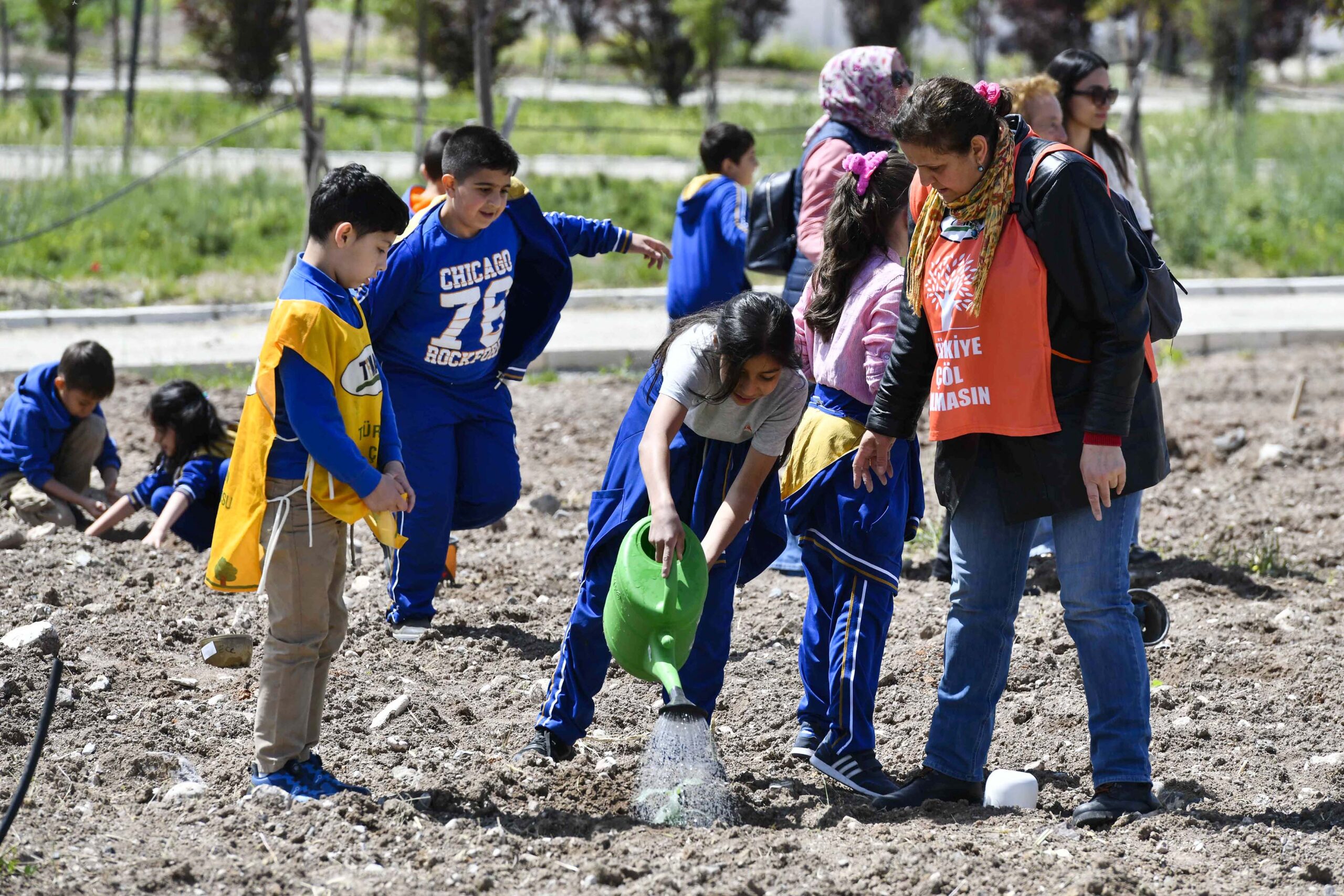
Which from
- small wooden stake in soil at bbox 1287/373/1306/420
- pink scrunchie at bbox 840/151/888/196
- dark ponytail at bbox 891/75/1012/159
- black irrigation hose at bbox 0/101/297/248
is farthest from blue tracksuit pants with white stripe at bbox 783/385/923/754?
→ black irrigation hose at bbox 0/101/297/248

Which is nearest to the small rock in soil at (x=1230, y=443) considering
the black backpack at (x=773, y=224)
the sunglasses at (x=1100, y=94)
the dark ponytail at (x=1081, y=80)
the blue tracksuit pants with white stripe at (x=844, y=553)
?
the dark ponytail at (x=1081, y=80)

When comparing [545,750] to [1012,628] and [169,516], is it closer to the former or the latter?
[1012,628]

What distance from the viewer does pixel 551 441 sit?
772 centimetres

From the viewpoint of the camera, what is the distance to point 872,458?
11.5 feet

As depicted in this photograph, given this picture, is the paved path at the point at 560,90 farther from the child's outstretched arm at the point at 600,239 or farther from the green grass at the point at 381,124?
the child's outstretched arm at the point at 600,239

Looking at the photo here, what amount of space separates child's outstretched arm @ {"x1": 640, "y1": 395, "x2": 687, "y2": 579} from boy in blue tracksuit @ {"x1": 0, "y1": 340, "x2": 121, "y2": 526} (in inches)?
137

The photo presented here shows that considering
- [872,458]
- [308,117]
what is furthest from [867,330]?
[308,117]

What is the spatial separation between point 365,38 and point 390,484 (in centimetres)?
3257

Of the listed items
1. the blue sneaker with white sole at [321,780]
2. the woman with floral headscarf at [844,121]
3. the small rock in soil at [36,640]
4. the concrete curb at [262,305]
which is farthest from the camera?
the concrete curb at [262,305]

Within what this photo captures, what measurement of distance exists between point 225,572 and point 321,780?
0.57 metres

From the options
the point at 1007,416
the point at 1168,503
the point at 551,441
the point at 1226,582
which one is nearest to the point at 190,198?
the point at 551,441

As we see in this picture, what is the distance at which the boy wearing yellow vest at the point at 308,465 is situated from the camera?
Answer: 10.3 feet

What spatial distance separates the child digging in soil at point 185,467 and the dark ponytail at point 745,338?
3.03 meters

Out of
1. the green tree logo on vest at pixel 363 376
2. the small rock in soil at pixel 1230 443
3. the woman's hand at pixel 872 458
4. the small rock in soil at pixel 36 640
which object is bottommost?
the small rock in soil at pixel 36 640
